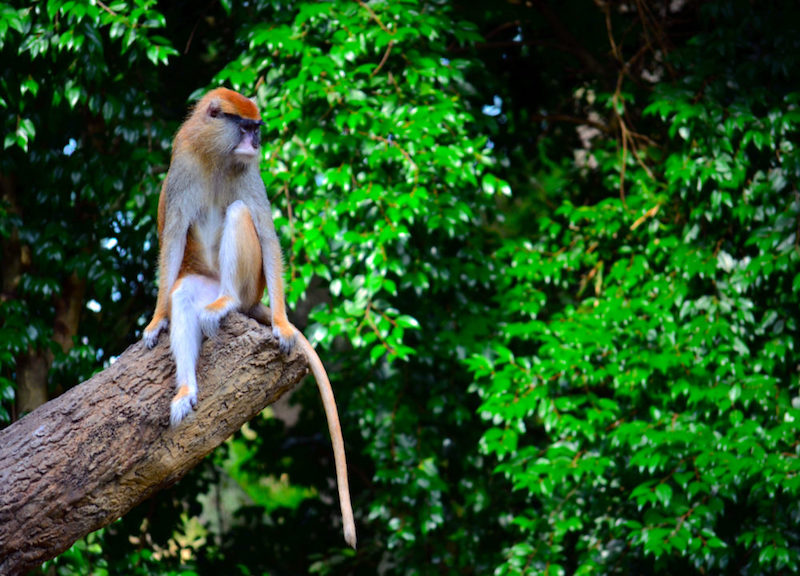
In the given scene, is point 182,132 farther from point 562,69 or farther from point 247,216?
point 562,69

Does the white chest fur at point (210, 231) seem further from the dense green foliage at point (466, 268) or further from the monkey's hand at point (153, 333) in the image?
the dense green foliage at point (466, 268)

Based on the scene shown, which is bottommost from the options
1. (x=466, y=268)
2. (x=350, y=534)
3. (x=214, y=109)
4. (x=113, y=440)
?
(x=350, y=534)

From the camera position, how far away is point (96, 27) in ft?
13.9

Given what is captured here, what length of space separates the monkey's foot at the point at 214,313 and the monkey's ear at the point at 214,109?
2.31ft

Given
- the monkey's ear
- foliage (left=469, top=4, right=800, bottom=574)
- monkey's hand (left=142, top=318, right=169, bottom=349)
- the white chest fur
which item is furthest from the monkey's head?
foliage (left=469, top=4, right=800, bottom=574)

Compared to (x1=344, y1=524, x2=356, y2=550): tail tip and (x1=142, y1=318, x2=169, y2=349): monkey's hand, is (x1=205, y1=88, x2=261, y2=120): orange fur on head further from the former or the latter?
(x1=344, y1=524, x2=356, y2=550): tail tip

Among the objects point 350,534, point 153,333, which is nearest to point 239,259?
point 153,333

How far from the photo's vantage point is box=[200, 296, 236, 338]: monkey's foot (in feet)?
9.92

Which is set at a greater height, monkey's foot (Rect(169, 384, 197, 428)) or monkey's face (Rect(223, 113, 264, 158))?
monkey's face (Rect(223, 113, 264, 158))

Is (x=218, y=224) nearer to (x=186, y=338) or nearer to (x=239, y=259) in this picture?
(x=239, y=259)

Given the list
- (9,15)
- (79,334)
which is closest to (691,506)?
(79,334)

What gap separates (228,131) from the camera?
338cm

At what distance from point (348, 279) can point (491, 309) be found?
39.0 inches

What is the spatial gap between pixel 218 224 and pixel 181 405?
0.83m
